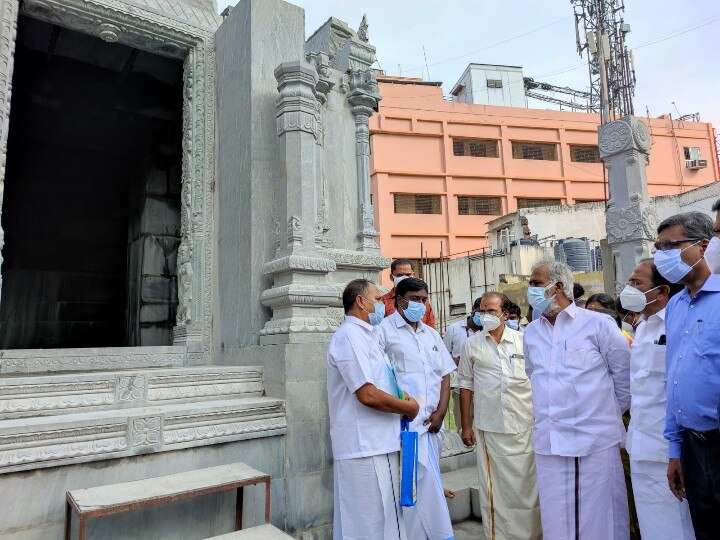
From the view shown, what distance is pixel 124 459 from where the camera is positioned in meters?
2.98

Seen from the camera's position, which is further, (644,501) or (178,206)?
(178,206)

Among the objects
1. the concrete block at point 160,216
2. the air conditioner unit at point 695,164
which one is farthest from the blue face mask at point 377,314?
the air conditioner unit at point 695,164

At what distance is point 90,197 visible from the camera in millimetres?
8211

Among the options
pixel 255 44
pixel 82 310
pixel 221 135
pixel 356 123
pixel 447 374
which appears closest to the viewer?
pixel 447 374

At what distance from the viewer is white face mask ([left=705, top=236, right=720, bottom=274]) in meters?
2.08

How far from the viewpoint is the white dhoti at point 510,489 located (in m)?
3.49

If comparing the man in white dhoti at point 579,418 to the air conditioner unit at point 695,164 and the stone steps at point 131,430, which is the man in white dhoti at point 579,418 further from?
the air conditioner unit at point 695,164

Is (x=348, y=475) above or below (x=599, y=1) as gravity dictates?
below

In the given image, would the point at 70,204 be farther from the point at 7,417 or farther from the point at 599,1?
the point at 599,1

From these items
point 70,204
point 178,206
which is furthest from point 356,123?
point 70,204

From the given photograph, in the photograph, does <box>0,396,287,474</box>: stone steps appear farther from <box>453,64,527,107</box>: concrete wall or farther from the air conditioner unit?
the air conditioner unit

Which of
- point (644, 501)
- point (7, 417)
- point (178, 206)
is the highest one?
Answer: point (178, 206)

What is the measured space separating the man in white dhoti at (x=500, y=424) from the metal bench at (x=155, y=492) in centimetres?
161

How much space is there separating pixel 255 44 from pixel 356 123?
1291 mm
